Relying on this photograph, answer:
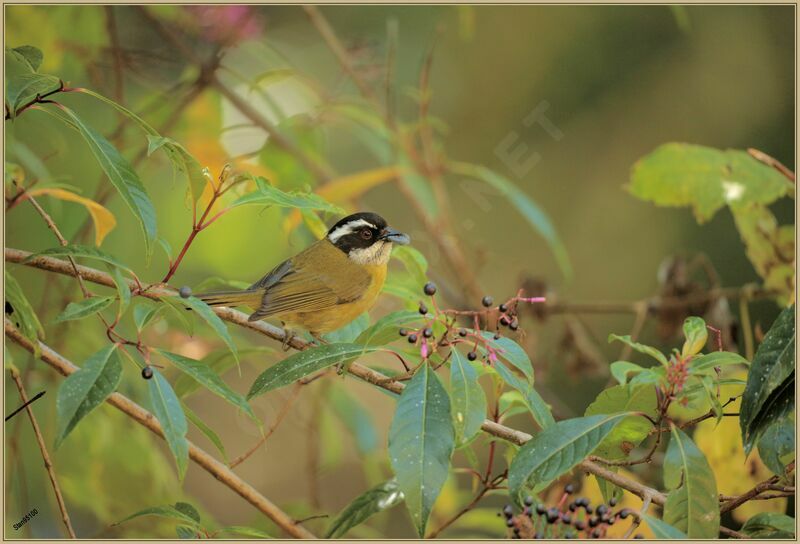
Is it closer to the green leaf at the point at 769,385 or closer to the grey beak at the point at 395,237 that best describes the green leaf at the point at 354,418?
the grey beak at the point at 395,237

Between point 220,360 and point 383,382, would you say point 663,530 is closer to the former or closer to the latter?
point 383,382

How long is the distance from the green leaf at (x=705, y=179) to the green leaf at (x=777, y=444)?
4.06 feet

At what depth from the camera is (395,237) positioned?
3061 millimetres

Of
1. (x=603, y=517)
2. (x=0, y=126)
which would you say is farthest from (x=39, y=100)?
(x=603, y=517)

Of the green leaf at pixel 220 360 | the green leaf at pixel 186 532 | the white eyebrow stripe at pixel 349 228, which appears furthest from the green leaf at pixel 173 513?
the white eyebrow stripe at pixel 349 228

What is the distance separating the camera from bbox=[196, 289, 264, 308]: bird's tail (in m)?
2.65

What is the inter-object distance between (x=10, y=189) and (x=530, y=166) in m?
4.95

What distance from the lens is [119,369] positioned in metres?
1.63

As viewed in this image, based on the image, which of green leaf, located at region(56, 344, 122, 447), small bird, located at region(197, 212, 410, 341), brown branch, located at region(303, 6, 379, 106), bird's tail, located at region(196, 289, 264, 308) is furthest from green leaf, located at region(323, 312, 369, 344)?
brown branch, located at region(303, 6, 379, 106)

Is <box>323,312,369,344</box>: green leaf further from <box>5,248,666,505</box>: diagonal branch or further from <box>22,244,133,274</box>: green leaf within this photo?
<box>22,244,133,274</box>: green leaf

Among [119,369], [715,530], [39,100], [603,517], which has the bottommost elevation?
[715,530]

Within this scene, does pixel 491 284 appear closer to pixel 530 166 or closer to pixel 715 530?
pixel 530 166

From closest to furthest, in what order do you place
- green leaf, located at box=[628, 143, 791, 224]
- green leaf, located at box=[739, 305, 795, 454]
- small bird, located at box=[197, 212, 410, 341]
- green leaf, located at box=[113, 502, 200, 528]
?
green leaf, located at box=[739, 305, 795, 454]
green leaf, located at box=[113, 502, 200, 528]
small bird, located at box=[197, 212, 410, 341]
green leaf, located at box=[628, 143, 791, 224]

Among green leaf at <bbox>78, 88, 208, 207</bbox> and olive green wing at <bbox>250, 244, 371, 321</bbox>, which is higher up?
green leaf at <bbox>78, 88, 208, 207</bbox>
